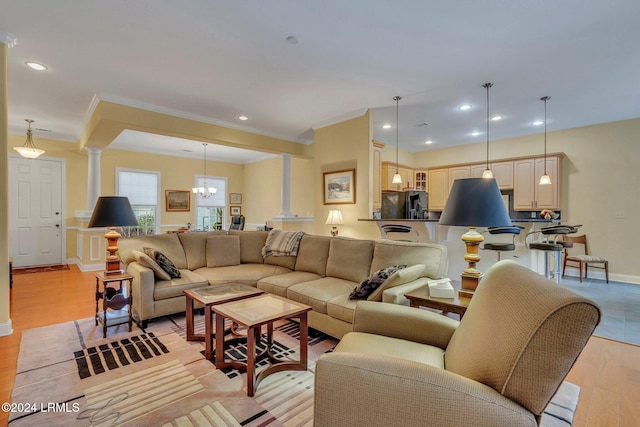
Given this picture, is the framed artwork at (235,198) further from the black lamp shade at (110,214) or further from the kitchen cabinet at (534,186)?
the kitchen cabinet at (534,186)

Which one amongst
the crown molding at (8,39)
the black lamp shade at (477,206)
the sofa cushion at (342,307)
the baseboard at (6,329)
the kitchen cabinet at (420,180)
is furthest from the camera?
the kitchen cabinet at (420,180)

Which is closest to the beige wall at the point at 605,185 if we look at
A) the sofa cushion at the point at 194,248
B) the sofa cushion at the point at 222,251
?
the sofa cushion at the point at 222,251

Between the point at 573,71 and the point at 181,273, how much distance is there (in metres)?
5.03

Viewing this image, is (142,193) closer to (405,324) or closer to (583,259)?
(405,324)

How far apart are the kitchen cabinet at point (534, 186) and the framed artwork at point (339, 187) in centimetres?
358

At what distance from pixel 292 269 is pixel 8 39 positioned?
11.7 feet

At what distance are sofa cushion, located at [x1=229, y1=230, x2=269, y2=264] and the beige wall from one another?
18.2ft

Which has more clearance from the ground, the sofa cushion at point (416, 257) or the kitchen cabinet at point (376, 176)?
the kitchen cabinet at point (376, 176)

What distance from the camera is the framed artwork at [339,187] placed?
4828mm

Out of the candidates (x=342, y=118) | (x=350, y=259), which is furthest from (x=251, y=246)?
(x=342, y=118)

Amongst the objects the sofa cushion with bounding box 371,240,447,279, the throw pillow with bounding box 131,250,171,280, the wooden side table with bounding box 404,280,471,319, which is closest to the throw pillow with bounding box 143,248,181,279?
the throw pillow with bounding box 131,250,171,280

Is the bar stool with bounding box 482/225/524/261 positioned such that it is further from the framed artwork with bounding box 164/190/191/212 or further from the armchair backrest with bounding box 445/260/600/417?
the framed artwork with bounding box 164/190/191/212

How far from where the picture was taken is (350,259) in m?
3.30

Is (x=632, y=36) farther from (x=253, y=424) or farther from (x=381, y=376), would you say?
(x=253, y=424)
